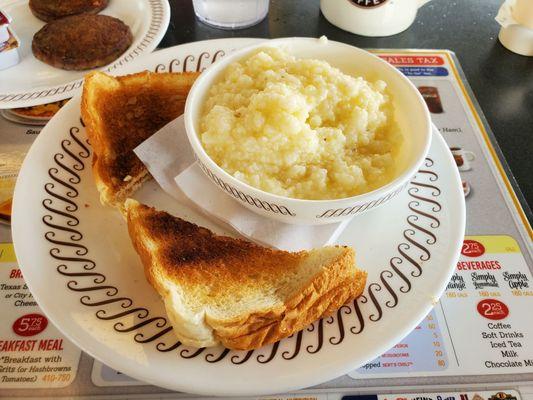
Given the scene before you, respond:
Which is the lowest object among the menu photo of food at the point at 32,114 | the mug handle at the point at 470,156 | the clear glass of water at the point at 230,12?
the menu photo of food at the point at 32,114

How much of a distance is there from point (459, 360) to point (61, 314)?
3.88 ft

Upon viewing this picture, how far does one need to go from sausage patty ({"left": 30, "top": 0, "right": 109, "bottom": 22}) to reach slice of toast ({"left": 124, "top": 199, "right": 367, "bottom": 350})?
1.66 m

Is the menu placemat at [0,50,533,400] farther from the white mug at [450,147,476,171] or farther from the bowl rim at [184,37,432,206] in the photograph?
the bowl rim at [184,37,432,206]

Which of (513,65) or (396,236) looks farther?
(513,65)

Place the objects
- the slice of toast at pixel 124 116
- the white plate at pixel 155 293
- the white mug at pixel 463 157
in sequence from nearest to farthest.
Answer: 1. the white plate at pixel 155 293
2. the slice of toast at pixel 124 116
3. the white mug at pixel 463 157

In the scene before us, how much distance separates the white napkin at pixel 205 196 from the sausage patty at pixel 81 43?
87 centimetres

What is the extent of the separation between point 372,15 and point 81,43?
1504 mm

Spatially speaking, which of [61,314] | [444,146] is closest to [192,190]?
[61,314]

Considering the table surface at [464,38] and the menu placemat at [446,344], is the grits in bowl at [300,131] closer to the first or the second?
the menu placemat at [446,344]

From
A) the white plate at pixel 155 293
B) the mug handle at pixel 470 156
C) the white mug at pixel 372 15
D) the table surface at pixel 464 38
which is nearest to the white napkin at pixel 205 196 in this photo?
the white plate at pixel 155 293

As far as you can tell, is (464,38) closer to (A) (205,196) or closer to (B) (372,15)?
(B) (372,15)

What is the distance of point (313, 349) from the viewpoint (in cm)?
121

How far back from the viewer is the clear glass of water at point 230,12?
257 cm

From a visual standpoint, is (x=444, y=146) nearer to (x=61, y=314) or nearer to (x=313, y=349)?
(x=313, y=349)
